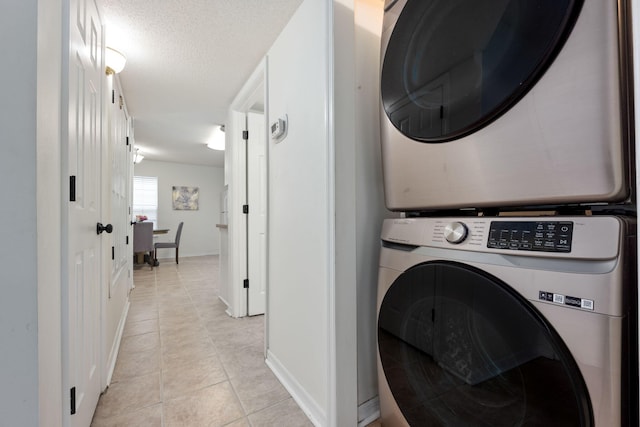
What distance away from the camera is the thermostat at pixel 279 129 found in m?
1.51

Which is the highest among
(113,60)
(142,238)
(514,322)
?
(113,60)

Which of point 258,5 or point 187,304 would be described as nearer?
point 258,5

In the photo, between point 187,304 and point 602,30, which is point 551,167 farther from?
point 187,304

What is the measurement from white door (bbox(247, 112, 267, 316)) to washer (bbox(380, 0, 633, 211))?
1817 millimetres

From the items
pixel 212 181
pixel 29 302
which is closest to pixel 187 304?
pixel 29 302

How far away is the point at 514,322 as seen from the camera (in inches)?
23.5

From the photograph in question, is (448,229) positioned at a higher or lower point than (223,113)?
lower

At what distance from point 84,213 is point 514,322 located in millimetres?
1504

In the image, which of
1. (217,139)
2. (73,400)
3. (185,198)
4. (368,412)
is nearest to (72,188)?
(73,400)

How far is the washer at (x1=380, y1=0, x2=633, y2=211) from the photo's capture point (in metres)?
0.50

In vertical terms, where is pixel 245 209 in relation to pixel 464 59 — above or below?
below

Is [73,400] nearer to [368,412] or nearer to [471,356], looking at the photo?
[368,412]

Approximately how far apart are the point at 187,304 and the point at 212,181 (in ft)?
15.8

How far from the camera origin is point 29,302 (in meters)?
0.62
